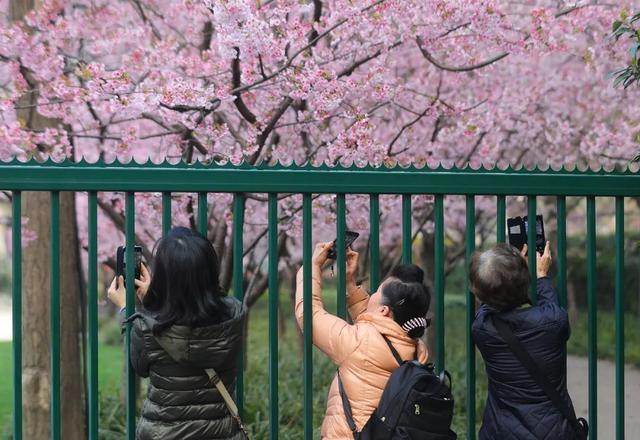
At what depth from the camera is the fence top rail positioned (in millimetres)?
3945

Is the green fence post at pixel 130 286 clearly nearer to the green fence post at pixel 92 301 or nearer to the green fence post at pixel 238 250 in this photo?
the green fence post at pixel 92 301

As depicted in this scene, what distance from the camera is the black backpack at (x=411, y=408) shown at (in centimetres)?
357

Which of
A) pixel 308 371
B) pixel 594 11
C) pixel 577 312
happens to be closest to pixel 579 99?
pixel 594 11

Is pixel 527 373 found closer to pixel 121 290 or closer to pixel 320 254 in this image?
pixel 320 254

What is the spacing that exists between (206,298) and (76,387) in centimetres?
404

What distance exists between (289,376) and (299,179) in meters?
6.85

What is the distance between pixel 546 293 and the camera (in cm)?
407

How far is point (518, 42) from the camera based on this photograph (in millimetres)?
6918

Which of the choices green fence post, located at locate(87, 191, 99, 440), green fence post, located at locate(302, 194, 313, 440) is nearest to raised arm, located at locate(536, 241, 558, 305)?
green fence post, located at locate(302, 194, 313, 440)

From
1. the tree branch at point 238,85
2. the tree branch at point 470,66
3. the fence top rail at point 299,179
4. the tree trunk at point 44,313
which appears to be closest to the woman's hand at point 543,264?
the fence top rail at point 299,179

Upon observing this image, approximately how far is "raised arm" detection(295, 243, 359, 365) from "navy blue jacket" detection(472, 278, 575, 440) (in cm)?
56

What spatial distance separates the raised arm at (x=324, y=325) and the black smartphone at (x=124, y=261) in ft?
2.37

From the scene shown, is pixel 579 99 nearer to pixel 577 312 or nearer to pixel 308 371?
pixel 577 312

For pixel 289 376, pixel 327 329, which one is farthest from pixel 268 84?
pixel 289 376
